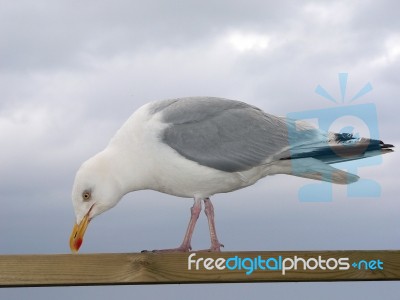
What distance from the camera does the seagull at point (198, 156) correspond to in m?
3.51

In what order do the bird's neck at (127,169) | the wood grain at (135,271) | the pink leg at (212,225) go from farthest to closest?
the bird's neck at (127,169)
the pink leg at (212,225)
the wood grain at (135,271)

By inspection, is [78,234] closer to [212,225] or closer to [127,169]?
[127,169]

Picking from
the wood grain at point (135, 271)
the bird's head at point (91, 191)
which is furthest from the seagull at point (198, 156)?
the wood grain at point (135, 271)

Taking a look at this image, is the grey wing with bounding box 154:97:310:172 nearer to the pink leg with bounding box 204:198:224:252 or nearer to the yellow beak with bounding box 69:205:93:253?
the pink leg with bounding box 204:198:224:252

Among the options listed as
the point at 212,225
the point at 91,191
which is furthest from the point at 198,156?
the point at 91,191

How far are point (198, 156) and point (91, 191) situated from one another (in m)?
0.57

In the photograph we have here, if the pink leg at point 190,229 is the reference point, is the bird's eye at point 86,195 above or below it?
above

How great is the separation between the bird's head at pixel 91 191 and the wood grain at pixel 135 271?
1.56 feet

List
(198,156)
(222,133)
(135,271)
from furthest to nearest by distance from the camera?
(222,133) → (198,156) → (135,271)

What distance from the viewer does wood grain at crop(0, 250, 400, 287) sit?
3078mm

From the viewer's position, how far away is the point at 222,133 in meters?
3.67

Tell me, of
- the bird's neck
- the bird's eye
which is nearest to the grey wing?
the bird's neck

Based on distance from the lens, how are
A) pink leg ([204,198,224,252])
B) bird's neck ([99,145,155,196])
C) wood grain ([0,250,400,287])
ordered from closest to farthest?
1. wood grain ([0,250,400,287])
2. pink leg ([204,198,224,252])
3. bird's neck ([99,145,155,196])

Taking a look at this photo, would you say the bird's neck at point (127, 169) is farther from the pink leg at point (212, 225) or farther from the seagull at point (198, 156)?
the pink leg at point (212, 225)
